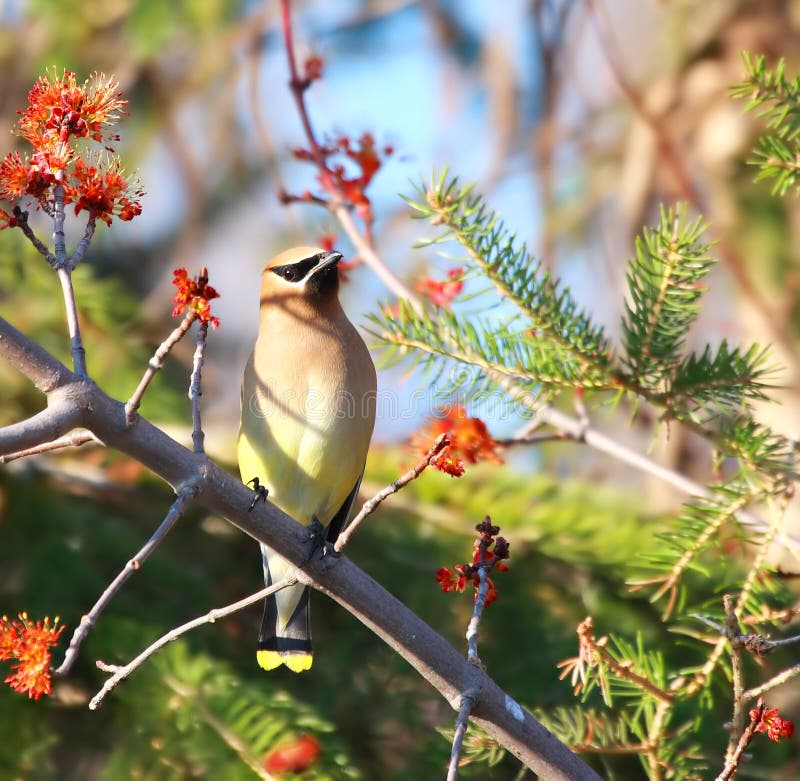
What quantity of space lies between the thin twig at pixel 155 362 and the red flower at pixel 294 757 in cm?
89

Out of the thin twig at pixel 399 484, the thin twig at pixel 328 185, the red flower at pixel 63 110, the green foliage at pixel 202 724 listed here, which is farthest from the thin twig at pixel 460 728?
the thin twig at pixel 328 185

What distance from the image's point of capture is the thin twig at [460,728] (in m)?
1.38

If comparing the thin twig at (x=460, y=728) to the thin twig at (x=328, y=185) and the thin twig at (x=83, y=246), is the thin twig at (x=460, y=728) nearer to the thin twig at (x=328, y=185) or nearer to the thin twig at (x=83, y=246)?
the thin twig at (x=83, y=246)

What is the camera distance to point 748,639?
144 cm

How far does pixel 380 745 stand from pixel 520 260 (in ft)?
4.05

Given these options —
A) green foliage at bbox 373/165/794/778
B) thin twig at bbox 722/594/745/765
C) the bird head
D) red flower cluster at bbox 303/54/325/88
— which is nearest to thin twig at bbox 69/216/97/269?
green foliage at bbox 373/165/794/778

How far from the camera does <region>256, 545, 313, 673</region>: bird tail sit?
243 centimetres

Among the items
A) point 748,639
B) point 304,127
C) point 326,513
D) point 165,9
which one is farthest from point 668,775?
point 165,9

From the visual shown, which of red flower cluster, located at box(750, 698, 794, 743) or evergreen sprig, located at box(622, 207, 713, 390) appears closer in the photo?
red flower cluster, located at box(750, 698, 794, 743)

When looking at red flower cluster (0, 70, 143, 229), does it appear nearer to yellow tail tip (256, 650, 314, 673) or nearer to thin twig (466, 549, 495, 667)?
thin twig (466, 549, 495, 667)

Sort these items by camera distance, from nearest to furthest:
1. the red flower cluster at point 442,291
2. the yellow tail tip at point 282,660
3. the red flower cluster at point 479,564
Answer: the red flower cluster at point 479,564 → the red flower cluster at point 442,291 → the yellow tail tip at point 282,660

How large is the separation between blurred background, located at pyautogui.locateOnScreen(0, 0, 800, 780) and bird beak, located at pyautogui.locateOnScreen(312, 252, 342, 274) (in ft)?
0.98

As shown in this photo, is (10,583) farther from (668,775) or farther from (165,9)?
(165,9)

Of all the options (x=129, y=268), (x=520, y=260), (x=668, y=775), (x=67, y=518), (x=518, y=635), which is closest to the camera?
(x=668, y=775)
